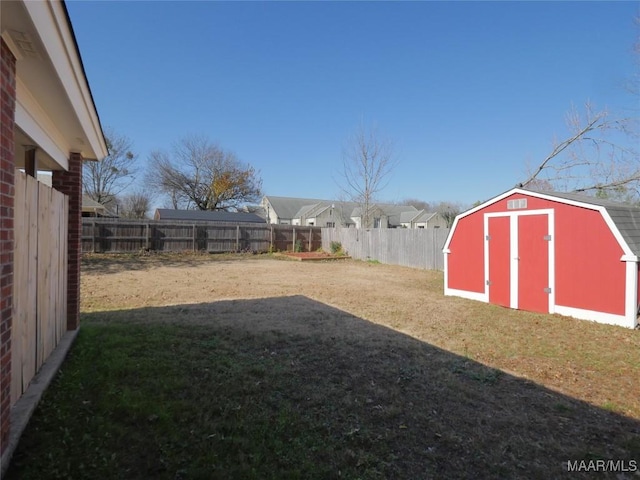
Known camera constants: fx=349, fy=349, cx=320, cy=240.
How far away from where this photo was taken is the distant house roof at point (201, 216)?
2944 cm

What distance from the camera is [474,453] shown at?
2.46 m

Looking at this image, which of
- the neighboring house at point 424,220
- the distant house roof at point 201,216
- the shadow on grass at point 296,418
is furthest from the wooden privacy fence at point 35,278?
the neighboring house at point 424,220

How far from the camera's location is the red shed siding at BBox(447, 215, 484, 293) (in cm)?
829

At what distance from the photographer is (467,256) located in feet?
28.2

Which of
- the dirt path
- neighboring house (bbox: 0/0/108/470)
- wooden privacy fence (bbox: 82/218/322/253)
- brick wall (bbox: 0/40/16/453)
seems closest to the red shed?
the dirt path

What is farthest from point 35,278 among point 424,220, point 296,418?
point 424,220

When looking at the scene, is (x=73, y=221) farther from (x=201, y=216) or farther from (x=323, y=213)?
(x=323, y=213)

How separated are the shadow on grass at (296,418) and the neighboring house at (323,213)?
105 ft

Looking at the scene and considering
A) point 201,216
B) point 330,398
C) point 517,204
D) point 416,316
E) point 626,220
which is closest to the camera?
point 330,398

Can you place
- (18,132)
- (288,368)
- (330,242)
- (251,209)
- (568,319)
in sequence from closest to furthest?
(18,132), (288,368), (568,319), (330,242), (251,209)

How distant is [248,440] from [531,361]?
3771 millimetres

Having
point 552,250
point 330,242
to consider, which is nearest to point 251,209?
point 330,242

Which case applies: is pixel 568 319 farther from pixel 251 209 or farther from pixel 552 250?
pixel 251 209

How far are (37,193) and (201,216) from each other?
29106mm
